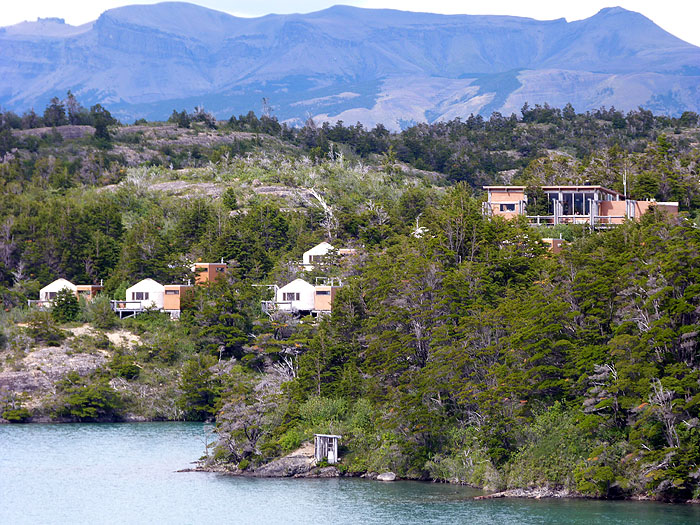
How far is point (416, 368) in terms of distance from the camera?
5772 centimetres

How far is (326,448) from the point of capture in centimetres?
5647

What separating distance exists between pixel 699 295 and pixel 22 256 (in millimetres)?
66749

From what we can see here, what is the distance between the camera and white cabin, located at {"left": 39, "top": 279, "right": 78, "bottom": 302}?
9456 cm

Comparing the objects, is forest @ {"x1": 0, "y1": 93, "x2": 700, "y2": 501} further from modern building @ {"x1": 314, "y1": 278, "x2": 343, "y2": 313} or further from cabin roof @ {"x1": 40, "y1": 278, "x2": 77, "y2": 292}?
cabin roof @ {"x1": 40, "y1": 278, "x2": 77, "y2": 292}

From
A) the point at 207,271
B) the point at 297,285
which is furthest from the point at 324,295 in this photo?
the point at 207,271

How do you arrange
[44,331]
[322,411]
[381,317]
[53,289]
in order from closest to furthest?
[322,411], [381,317], [44,331], [53,289]

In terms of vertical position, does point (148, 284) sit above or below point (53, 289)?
above

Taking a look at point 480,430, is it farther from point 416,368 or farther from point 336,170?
point 336,170

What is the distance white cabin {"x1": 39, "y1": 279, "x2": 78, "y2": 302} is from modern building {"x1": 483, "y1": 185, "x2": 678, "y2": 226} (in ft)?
115

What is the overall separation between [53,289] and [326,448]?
1777 inches

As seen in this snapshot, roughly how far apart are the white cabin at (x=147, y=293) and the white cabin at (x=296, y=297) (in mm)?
10735

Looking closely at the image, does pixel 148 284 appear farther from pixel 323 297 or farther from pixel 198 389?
pixel 198 389

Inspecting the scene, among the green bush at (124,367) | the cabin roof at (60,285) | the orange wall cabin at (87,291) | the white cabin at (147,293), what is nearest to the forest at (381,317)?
the green bush at (124,367)

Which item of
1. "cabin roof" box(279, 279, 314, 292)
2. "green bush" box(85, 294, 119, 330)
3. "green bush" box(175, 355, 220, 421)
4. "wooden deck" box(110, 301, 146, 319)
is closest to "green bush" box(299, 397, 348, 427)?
"green bush" box(175, 355, 220, 421)
